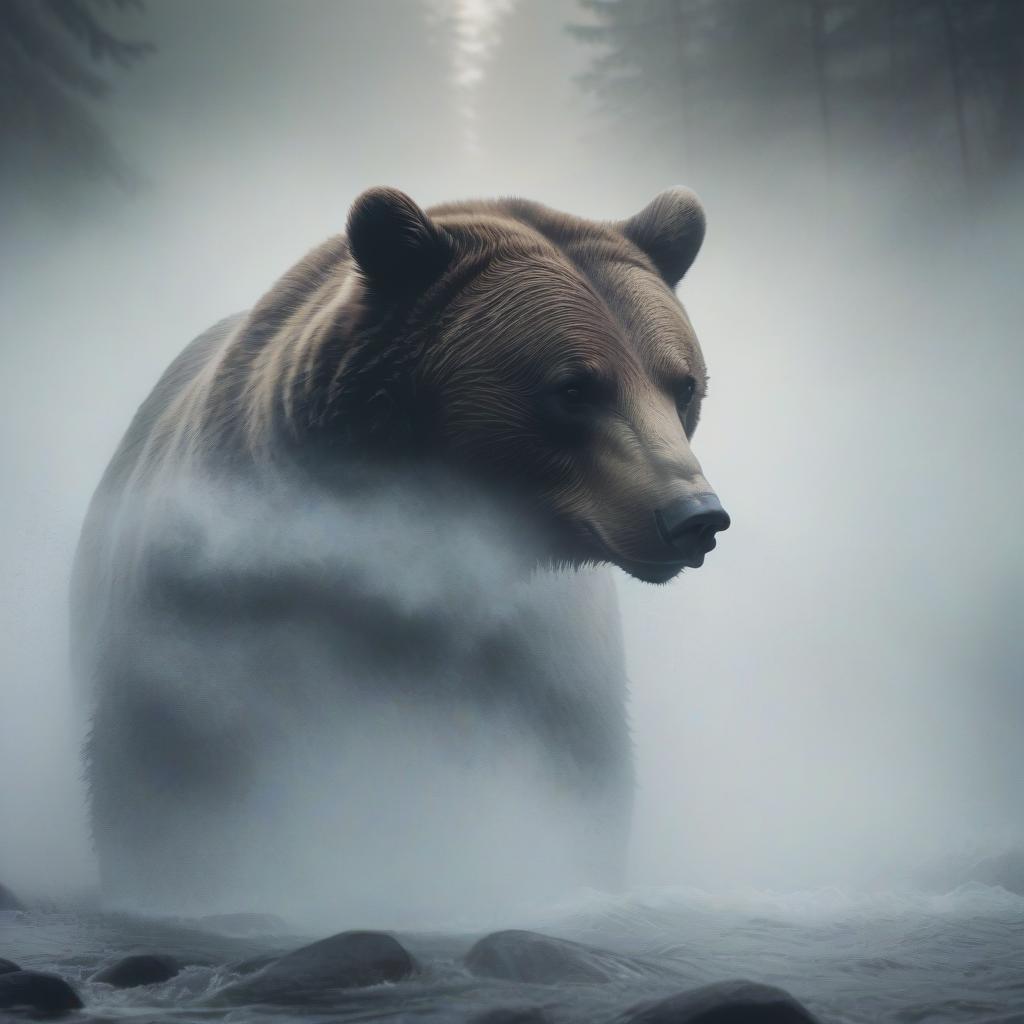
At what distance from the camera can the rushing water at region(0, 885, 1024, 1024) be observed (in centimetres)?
264

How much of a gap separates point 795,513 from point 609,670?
15.4 feet

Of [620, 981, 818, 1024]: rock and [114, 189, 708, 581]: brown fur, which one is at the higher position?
[114, 189, 708, 581]: brown fur

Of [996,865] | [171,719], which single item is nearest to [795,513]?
[996,865]

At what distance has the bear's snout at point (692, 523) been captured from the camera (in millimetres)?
3053

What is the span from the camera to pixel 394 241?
3484mm

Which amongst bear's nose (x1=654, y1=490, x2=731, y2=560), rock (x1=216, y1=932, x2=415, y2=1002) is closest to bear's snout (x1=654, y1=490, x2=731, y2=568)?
bear's nose (x1=654, y1=490, x2=731, y2=560)

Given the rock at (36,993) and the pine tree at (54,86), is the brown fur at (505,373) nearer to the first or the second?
the rock at (36,993)

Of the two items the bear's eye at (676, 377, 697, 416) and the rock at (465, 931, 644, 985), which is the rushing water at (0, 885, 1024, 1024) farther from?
the bear's eye at (676, 377, 697, 416)

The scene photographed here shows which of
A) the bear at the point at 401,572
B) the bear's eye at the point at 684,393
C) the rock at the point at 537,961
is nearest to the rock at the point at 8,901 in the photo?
the bear at the point at 401,572

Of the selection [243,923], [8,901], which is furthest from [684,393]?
[8,901]

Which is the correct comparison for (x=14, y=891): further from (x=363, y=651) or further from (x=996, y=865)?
(x=996, y=865)

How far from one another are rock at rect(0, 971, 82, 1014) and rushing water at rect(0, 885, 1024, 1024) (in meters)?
0.08

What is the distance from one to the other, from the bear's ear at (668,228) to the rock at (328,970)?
2.37 metres

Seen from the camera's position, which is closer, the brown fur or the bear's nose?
the bear's nose
